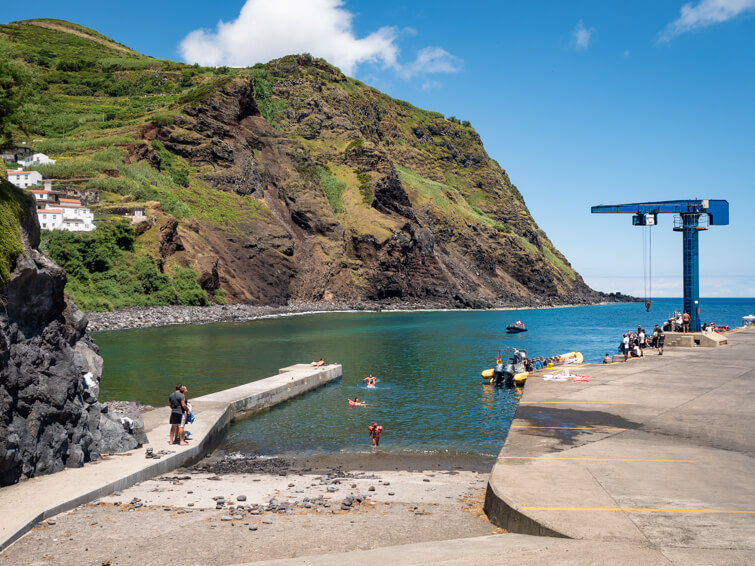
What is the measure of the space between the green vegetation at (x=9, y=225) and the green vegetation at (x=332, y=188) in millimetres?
137630

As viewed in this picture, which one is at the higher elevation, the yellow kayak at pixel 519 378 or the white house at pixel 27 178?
the white house at pixel 27 178

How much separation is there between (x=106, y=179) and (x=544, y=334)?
3053 inches

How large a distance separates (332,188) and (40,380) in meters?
145

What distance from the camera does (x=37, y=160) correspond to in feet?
373

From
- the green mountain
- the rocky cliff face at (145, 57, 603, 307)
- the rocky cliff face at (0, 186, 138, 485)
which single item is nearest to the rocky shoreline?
the green mountain

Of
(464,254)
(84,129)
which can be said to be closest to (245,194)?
(84,129)

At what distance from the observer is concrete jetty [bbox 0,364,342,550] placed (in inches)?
504

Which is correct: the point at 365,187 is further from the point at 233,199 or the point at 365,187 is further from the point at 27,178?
the point at 27,178

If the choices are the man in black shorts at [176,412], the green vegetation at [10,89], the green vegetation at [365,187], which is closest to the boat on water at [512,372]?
A: the man in black shorts at [176,412]

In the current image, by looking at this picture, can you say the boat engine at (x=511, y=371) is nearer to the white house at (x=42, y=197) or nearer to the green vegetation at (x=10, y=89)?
the green vegetation at (x=10, y=89)

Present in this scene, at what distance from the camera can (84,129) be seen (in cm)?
13975

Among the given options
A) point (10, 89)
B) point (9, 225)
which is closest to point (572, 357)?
point (9, 225)

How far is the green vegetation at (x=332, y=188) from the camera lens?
509 ft

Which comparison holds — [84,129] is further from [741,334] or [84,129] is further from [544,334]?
[741,334]
